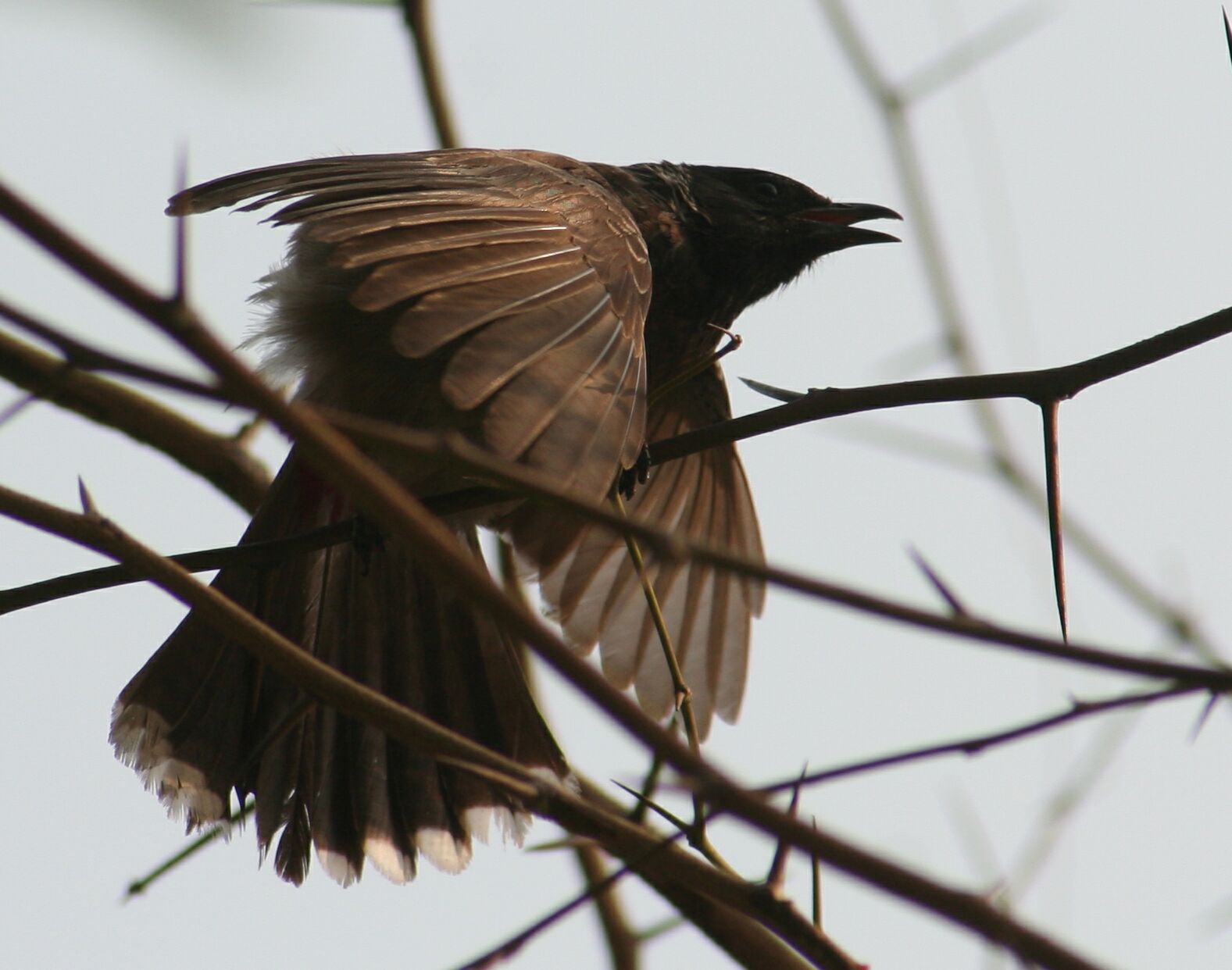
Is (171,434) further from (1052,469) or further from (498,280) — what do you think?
(1052,469)

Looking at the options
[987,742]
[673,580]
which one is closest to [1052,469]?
[987,742]

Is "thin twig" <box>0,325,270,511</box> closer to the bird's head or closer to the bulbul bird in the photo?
the bulbul bird

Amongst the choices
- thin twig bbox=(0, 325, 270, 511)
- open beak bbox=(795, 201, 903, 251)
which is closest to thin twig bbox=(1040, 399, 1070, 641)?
thin twig bbox=(0, 325, 270, 511)

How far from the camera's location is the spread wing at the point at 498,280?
268 cm

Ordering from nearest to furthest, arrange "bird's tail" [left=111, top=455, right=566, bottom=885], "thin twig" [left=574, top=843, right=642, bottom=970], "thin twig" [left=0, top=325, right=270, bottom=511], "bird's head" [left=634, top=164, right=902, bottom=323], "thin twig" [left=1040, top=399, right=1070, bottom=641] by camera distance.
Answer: "thin twig" [left=1040, top=399, right=1070, bottom=641] → "thin twig" [left=0, top=325, right=270, bottom=511] → "bird's tail" [left=111, top=455, right=566, bottom=885] → "thin twig" [left=574, top=843, right=642, bottom=970] → "bird's head" [left=634, top=164, right=902, bottom=323]

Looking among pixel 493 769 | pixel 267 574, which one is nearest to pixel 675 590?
pixel 267 574

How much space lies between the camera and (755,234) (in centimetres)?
529

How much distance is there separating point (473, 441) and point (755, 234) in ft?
6.93

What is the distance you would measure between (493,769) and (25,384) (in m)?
1.80

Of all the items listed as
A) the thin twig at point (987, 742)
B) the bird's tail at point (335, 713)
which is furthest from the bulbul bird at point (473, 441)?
the thin twig at point (987, 742)

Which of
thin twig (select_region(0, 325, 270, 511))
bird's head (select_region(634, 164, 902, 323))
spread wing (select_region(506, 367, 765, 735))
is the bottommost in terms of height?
thin twig (select_region(0, 325, 270, 511))

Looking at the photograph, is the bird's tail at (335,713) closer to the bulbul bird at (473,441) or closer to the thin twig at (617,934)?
the bulbul bird at (473,441)

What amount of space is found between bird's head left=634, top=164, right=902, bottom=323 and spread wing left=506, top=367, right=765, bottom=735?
1.25 ft

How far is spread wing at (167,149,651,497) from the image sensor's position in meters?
2.68
